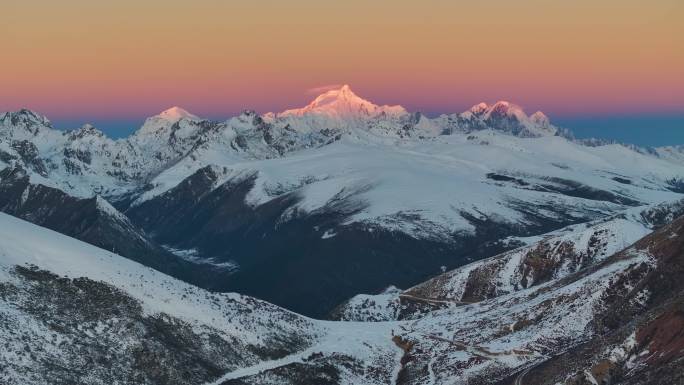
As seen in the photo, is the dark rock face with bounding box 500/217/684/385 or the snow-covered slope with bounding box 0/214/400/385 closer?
the dark rock face with bounding box 500/217/684/385

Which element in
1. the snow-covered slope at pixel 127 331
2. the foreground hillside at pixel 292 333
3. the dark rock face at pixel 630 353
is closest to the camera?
the dark rock face at pixel 630 353

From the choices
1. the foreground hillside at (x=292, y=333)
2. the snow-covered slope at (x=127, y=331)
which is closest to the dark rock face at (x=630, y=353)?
the foreground hillside at (x=292, y=333)

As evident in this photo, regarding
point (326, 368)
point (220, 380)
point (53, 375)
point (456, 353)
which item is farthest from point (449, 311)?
point (53, 375)

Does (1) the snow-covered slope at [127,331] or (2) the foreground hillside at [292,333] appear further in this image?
(1) the snow-covered slope at [127,331]

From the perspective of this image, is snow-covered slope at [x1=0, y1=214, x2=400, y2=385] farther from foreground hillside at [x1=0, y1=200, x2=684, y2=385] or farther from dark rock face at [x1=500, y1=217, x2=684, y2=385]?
dark rock face at [x1=500, y1=217, x2=684, y2=385]

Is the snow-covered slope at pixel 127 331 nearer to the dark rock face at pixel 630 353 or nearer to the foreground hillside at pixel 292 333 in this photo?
the foreground hillside at pixel 292 333

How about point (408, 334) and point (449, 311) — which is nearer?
point (408, 334)

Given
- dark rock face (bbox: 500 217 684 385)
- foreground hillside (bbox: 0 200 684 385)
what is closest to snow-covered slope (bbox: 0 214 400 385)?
foreground hillside (bbox: 0 200 684 385)

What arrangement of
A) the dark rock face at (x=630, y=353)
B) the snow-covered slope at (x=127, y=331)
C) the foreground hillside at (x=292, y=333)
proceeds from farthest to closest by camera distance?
the snow-covered slope at (x=127, y=331) < the foreground hillside at (x=292, y=333) < the dark rock face at (x=630, y=353)

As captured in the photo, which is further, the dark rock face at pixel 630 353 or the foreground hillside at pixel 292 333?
the foreground hillside at pixel 292 333

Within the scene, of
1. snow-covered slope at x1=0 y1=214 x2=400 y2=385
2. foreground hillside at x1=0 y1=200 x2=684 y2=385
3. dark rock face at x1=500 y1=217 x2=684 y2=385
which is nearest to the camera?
dark rock face at x1=500 y1=217 x2=684 y2=385

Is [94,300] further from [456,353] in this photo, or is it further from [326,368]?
[456,353]
